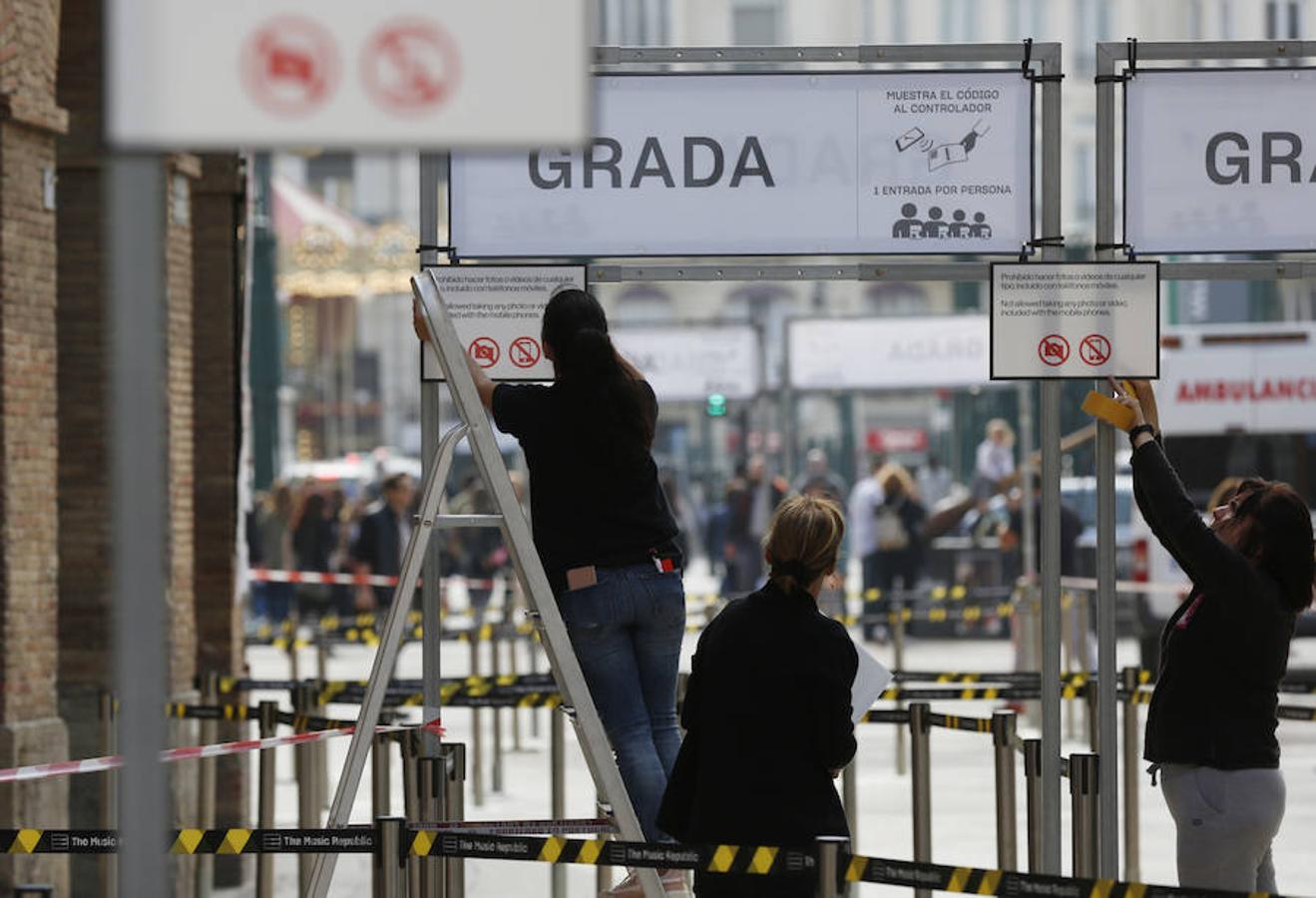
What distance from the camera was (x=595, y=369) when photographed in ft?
22.7

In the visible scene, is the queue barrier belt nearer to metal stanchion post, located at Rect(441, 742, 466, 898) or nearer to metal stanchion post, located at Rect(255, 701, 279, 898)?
metal stanchion post, located at Rect(441, 742, 466, 898)

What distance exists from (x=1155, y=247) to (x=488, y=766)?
32.5 feet

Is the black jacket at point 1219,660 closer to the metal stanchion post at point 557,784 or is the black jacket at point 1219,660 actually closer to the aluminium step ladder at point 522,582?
the aluminium step ladder at point 522,582

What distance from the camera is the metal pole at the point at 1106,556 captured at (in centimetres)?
780

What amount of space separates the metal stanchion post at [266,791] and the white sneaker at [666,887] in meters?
2.85

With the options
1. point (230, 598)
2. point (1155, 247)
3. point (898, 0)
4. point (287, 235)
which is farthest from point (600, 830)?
point (898, 0)

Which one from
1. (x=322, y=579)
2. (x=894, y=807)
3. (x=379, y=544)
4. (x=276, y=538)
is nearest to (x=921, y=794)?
(x=894, y=807)

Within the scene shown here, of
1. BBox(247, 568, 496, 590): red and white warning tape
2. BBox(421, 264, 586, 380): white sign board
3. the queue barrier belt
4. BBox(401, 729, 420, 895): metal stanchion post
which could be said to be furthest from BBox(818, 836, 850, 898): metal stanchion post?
BBox(247, 568, 496, 590): red and white warning tape

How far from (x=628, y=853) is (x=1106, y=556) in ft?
7.27

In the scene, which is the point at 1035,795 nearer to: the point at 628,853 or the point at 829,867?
the point at 628,853

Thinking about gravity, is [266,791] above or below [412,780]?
below

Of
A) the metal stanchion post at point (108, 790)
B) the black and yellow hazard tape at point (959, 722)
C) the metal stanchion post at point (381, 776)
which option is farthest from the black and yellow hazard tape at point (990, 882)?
the metal stanchion post at point (108, 790)

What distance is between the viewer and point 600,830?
7309 millimetres

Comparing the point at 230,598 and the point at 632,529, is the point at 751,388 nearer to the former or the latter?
the point at 230,598
